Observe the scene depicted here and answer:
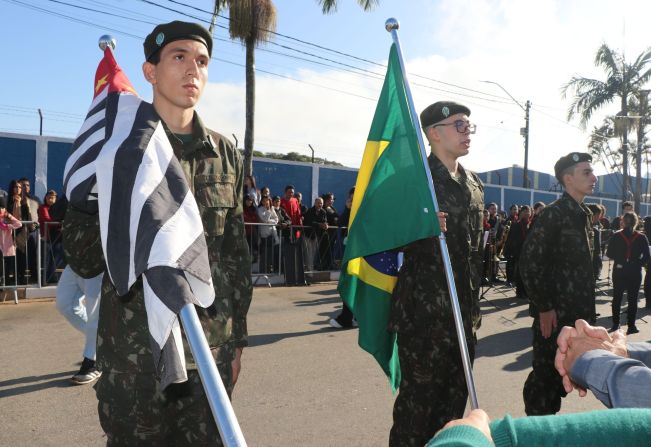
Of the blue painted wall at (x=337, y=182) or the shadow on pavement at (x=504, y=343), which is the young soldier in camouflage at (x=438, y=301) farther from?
the blue painted wall at (x=337, y=182)

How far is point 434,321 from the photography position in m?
3.23

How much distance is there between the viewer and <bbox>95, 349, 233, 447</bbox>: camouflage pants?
6.63 feet

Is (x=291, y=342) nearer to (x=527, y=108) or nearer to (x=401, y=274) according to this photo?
(x=401, y=274)

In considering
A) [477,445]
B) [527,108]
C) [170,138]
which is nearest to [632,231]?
[170,138]

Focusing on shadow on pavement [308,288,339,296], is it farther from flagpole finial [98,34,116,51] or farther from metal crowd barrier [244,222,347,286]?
flagpole finial [98,34,116,51]

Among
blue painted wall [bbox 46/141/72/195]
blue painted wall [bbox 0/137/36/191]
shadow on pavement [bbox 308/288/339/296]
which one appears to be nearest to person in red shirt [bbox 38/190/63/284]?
blue painted wall [bbox 0/137/36/191]

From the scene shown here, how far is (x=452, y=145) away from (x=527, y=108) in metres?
29.4

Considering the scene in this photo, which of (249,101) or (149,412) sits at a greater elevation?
(249,101)

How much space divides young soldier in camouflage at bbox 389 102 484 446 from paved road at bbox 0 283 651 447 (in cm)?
88

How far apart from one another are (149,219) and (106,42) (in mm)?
1315

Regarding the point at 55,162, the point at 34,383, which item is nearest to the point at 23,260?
the point at 55,162

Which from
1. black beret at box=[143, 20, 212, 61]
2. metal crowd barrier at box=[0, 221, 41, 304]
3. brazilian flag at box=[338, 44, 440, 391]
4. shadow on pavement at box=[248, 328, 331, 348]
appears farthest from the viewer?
metal crowd barrier at box=[0, 221, 41, 304]

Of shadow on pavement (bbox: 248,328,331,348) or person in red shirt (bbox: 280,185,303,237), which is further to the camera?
person in red shirt (bbox: 280,185,303,237)

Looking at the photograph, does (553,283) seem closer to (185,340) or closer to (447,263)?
(447,263)
